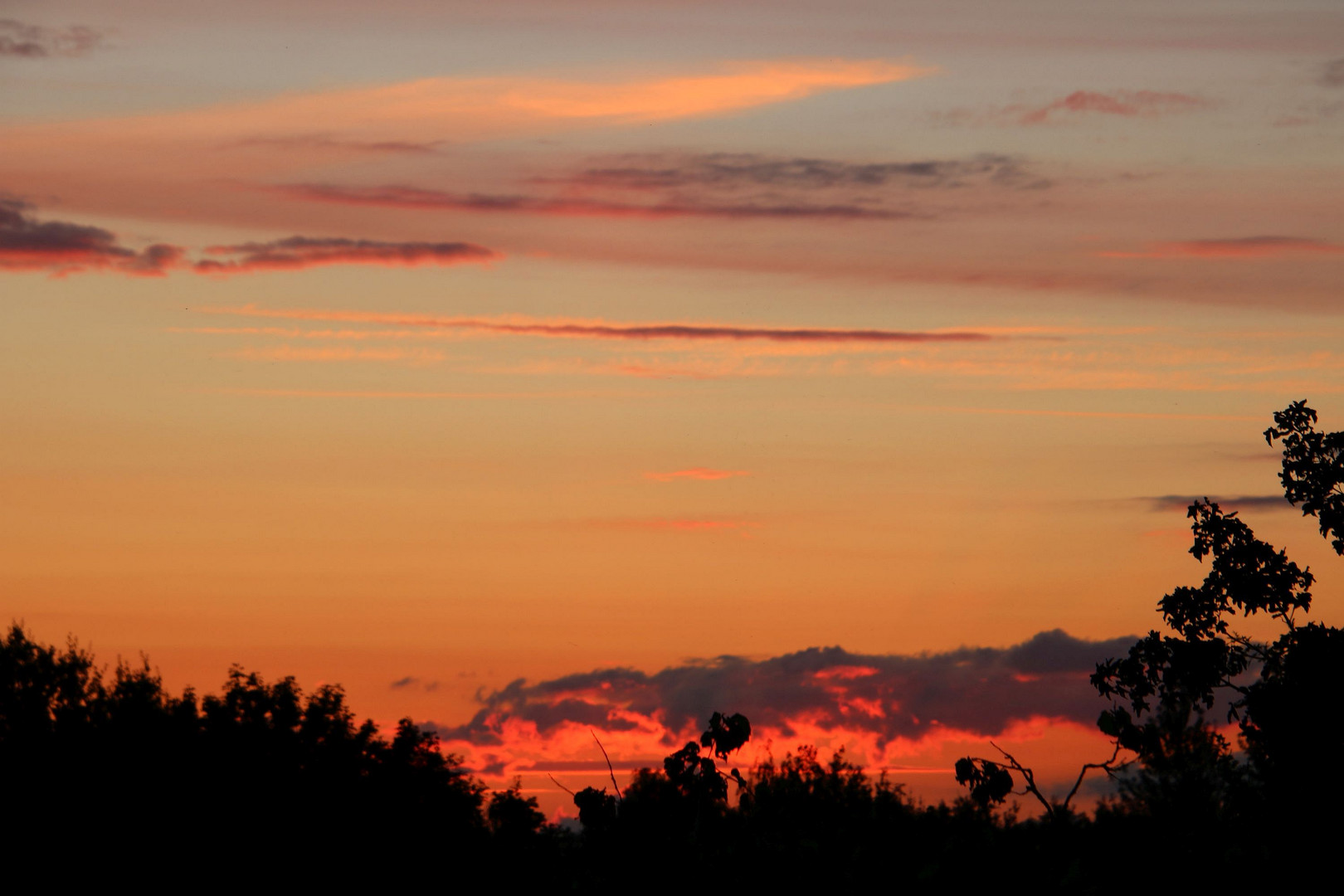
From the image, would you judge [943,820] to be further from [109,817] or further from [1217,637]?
[109,817]

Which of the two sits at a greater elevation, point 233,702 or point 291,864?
point 233,702

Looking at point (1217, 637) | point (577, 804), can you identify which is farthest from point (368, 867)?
point (577, 804)

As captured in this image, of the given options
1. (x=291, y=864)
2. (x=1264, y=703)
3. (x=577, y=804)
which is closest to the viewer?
(x=577, y=804)

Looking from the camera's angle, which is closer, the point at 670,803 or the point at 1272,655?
the point at 670,803

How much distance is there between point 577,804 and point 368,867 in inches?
1610

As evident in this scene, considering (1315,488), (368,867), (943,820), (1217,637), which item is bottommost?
(368,867)

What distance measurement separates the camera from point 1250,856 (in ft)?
90.8

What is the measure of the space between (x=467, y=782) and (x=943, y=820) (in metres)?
48.1

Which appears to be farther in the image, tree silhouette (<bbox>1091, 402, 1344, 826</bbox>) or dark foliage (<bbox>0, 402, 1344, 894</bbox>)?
tree silhouette (<bbox>1091, 402, 1344, 826</bbox>)

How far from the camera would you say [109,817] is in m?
55.3

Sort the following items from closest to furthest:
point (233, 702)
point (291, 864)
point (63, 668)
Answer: point (291, 864), point (233, 702), point (63, 668)

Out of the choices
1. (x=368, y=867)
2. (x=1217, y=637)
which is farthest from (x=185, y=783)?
(x=1217, y=637)

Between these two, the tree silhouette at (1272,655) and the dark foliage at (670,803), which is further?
the tree silhouette at (1272,655)

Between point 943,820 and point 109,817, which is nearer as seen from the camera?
point 943,820
